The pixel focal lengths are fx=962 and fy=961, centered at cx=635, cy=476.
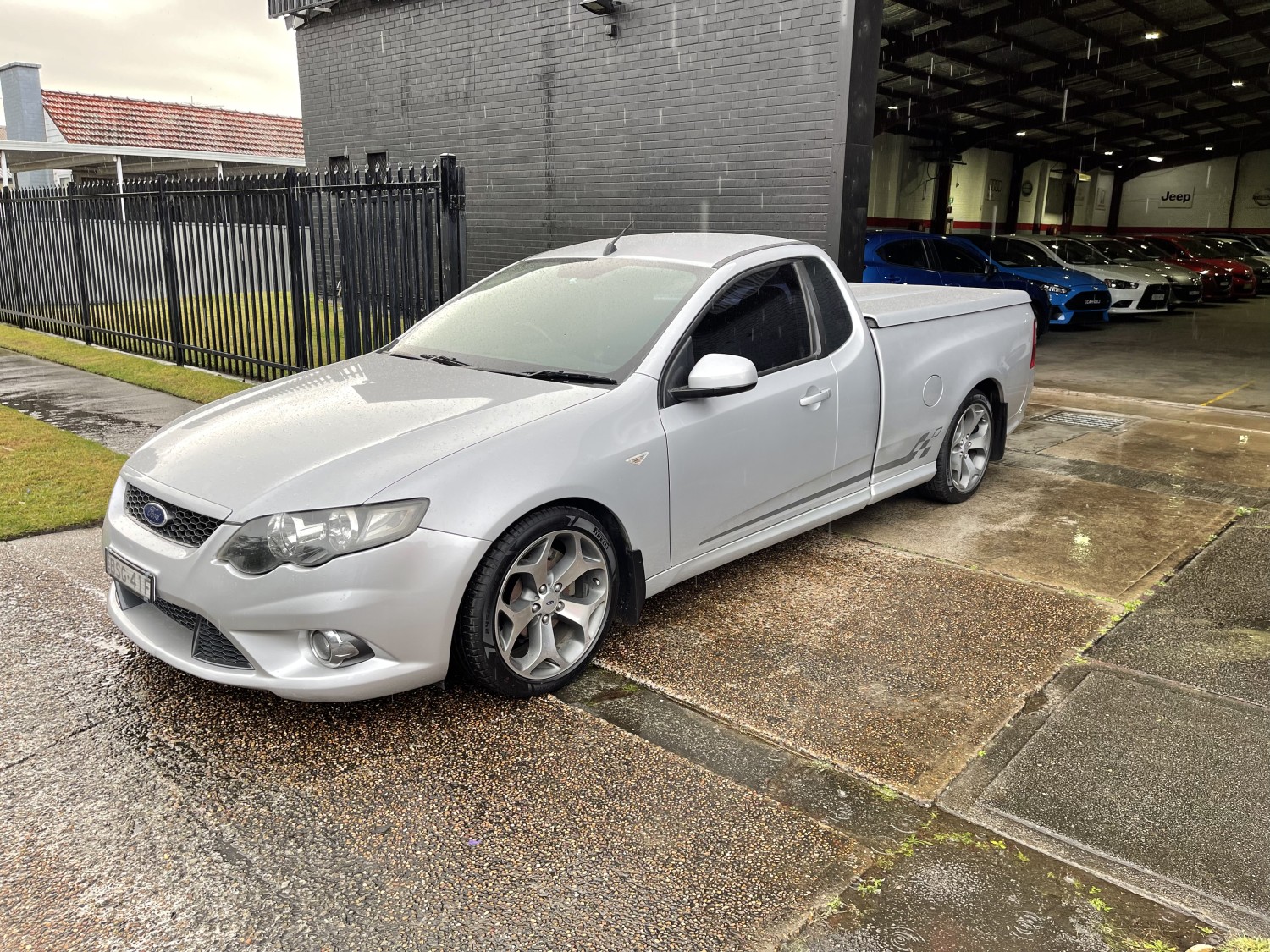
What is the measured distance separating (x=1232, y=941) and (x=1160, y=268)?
19.8m

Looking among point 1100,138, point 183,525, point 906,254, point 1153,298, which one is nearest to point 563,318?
point 183,525

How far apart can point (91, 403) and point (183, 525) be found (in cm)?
640

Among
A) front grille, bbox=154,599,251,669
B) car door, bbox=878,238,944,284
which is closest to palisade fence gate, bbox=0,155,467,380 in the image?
front grille, bbox=154,599,251,669

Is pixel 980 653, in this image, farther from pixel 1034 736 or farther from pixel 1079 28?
pixel 1079 28

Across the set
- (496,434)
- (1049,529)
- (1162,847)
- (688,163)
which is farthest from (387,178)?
(1162,847)

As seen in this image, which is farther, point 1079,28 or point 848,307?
point 1079,28

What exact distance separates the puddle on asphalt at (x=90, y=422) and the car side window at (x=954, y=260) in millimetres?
11829

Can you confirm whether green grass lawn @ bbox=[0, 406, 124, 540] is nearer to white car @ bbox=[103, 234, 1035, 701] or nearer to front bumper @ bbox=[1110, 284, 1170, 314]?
white car @ bbox=[103, 234, 1035, 701]

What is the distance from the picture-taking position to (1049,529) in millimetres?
5508

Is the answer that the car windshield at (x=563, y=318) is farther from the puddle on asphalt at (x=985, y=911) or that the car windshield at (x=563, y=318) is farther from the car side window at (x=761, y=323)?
the puddle on asphalt at (x=985, y=911)

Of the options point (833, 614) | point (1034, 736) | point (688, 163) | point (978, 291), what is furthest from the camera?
point (688, 163)

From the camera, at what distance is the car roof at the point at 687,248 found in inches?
173

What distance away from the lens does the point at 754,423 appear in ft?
13.5

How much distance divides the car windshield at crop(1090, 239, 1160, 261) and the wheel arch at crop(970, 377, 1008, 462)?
48.7ft
